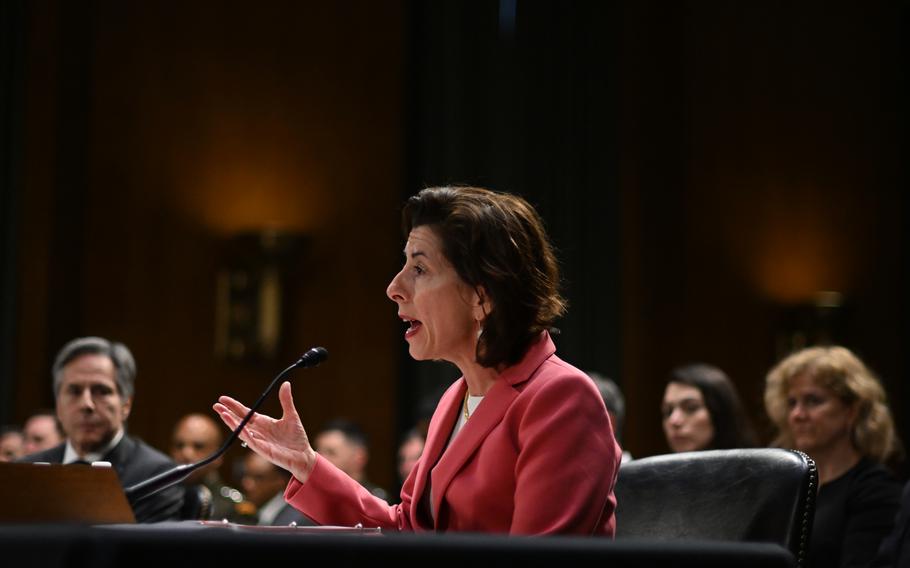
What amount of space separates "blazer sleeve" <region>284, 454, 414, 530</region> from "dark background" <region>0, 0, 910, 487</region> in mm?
5104

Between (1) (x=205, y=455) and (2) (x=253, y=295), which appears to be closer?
(1) (x=205, y=455)

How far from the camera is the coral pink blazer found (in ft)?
7.14

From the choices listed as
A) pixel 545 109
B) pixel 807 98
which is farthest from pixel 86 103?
pixel 807 98

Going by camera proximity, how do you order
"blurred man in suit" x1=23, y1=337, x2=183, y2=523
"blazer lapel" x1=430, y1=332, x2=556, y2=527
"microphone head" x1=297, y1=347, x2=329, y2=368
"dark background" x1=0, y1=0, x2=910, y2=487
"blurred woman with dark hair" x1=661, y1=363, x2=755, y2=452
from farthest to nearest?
"dark background" x1=0, y1=0, x2=910, y2=487 < "blurred woman with dark hair" x1=661, y1=363, x2=755, y2=452 < "blurred man in suit" x1=23, y1=337, x2=183, y2=523 < "microphone head" x1=297, y1=347, x2=329, y2=368 < "blazer lapel" x1=430, y1=332, x2=556, y2=527

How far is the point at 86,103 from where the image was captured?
26.6 ft

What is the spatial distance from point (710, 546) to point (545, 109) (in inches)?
263

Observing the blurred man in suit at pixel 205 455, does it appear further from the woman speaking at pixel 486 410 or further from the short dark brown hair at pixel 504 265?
the short dark brown hair at pixel 504 265

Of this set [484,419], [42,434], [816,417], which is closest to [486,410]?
[484,419]

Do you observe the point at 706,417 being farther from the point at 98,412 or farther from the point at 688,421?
the point at 98,412

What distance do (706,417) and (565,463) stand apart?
2.90 m

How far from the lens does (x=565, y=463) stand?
2205mm

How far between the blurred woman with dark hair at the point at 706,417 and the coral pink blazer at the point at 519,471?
2555mm

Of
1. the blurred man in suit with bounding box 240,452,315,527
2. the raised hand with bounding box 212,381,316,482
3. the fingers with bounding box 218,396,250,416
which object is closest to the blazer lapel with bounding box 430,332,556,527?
the raised hand with bounding box 212,381,316,482

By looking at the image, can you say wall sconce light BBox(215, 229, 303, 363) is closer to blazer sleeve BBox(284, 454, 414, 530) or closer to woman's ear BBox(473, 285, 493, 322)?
blazer sleeve BBox(284, 454, 414, 530)
